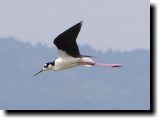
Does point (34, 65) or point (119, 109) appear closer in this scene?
point (119, 109)

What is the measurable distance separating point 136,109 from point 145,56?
1.68 feet

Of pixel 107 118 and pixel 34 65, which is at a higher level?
pixel 34 65

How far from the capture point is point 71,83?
9180 mm

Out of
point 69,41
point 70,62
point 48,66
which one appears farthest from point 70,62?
point 48,66

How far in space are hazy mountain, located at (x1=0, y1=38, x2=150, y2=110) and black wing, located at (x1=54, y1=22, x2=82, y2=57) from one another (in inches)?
3.3

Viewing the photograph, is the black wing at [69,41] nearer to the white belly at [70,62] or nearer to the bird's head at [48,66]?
the white belly at [70,62]

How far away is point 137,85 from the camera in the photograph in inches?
357

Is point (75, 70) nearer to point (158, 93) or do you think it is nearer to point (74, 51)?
point (74, 51)

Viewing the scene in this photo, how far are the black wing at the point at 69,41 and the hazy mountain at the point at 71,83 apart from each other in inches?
3.3

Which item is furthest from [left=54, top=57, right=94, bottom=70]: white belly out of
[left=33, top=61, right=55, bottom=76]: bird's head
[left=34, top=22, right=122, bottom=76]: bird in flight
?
[left=33, top=61, right=55, bottom=76]: bird's head

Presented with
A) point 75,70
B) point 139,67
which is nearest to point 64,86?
point 75,70

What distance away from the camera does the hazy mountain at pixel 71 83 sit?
8.90 metres

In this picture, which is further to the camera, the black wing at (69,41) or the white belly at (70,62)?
the white belly at (70,62)

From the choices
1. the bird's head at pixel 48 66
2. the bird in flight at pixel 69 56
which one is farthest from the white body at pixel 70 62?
the bird's head at pixel 48 66
